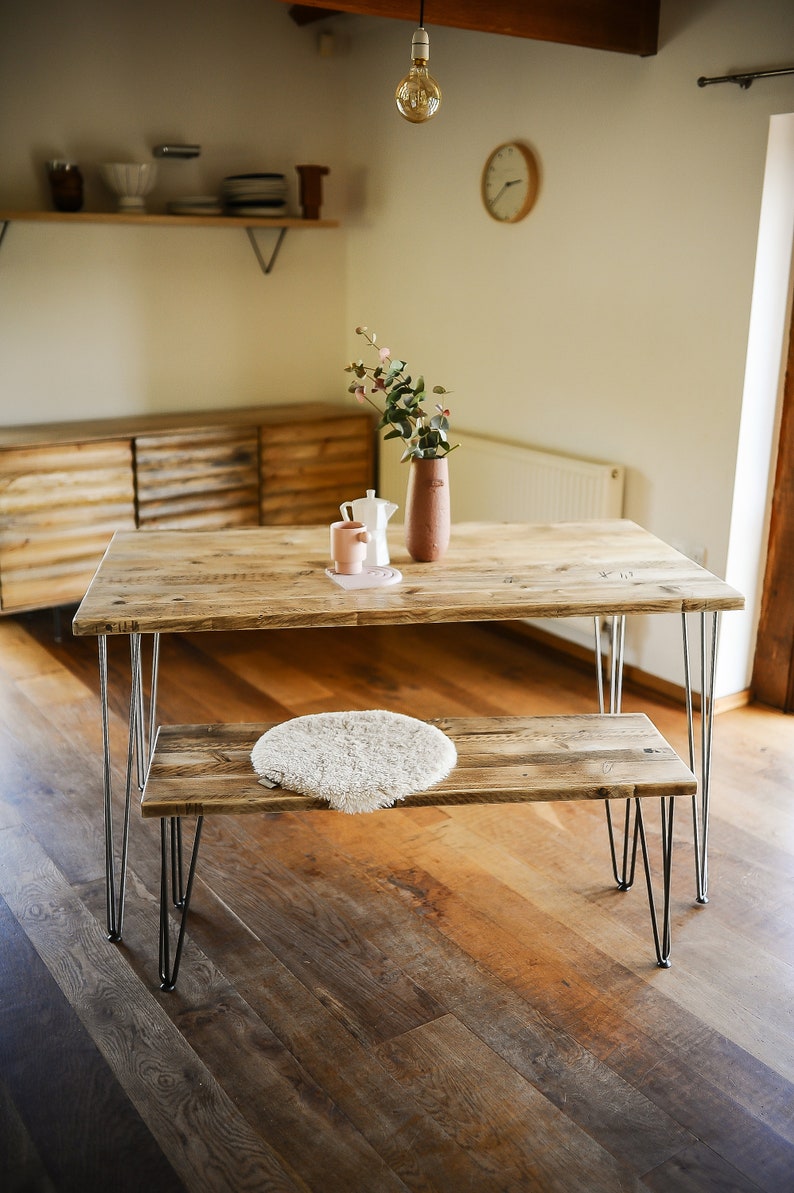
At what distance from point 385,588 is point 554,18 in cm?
199

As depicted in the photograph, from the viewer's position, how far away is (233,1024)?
2.27 meters

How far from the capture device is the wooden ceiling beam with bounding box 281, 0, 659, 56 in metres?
3.05

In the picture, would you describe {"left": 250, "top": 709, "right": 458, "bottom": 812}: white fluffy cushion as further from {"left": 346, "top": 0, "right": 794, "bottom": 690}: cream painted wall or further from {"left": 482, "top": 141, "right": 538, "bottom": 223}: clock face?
{"left": 482, "top": 141, "right": 538, "bottom": 223}: clock face

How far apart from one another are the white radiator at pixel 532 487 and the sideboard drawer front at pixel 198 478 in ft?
2.27

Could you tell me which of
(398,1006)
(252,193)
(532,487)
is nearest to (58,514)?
(252,193)

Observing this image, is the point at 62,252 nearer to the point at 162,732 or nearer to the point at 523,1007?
the point at 162,732

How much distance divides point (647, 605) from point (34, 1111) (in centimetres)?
156

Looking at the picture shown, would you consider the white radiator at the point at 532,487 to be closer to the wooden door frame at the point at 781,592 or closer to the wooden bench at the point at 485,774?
the wooden door frame at the point at 781,592

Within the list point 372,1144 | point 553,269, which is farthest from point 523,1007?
point 553,269

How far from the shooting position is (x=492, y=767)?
7.76 feet

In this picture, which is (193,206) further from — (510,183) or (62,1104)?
(62,1104)

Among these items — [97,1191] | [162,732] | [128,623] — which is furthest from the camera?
[162,732]

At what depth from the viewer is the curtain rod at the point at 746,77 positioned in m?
3.13

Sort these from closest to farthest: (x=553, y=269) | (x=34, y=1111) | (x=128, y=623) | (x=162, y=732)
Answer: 1. (x=34, y=1111)
2. (x=128, y=623)
3. (x=162, y=732)
4. (x=553, y=269)
